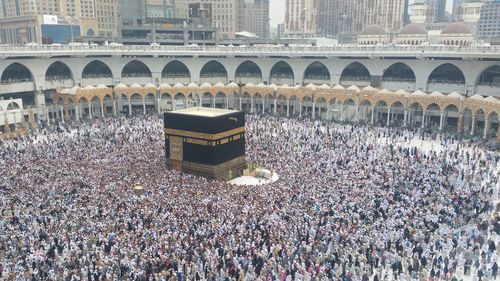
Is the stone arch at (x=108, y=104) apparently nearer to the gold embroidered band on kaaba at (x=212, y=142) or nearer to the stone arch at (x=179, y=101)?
the stone arch at (x=179, y=101)

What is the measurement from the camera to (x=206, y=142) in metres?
25.8

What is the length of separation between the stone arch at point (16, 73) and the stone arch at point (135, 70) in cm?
1021

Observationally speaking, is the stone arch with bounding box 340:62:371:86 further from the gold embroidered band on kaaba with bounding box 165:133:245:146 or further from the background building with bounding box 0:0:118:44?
the background building with bounding box 0:0:118:44

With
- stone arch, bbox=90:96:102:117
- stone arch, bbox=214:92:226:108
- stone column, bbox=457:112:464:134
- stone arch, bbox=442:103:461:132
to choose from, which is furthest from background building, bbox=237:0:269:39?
stone column, bbox=457:112:464:134

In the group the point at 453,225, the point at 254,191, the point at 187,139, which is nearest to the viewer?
the point at 453,225

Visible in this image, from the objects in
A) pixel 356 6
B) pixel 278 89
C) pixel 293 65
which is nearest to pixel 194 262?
pixel 278 89

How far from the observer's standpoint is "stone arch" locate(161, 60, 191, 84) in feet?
171

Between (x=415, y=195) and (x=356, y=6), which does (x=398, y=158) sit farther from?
(x=356, y=6)

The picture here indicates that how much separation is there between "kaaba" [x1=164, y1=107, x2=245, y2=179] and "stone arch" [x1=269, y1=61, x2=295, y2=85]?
24527mm

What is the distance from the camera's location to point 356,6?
147m

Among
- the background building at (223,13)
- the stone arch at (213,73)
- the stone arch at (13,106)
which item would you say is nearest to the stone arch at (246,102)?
the stone arch at (213,73)

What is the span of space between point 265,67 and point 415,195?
109 ft

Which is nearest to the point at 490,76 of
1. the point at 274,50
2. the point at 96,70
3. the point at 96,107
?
the point at 274,50

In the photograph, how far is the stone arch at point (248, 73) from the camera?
52.8 metres
